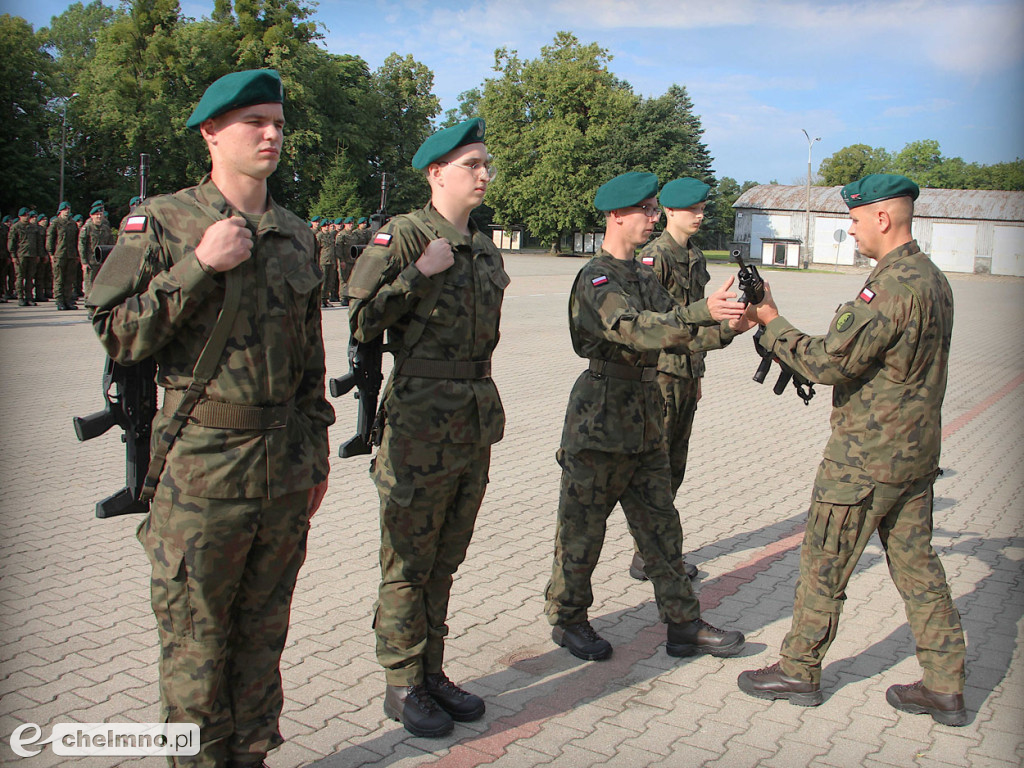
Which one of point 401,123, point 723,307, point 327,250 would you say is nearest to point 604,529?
point 723,307

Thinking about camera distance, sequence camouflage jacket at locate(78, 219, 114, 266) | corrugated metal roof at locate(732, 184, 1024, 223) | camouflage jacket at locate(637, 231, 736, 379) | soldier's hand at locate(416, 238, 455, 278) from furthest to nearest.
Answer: corrugated metal roof at locate(732, 184, 1024, 223), camouflage jacket at locate(78, 219, 114, 266), camouflage jacket at locate(637, 231, 736, 379), soldier's hand at locate(416, 238, 455, 278)

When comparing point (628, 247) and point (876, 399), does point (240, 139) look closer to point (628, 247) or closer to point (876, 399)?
point (628, 247)

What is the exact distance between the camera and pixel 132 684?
3762mm

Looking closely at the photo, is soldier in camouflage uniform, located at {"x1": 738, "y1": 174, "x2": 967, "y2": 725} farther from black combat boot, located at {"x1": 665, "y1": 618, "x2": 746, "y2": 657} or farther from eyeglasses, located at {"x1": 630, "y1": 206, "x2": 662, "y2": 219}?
eyeglasses, located at {"x1": 630, "y1": 206, "x2": 662, "y2": 219}

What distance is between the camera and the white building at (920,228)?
55969 mm

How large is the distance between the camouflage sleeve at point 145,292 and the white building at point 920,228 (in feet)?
182

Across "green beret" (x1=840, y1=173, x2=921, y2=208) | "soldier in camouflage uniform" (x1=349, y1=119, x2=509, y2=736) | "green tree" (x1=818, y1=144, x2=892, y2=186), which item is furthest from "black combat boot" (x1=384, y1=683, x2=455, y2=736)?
"green tree" (x1=818, y1=144, x2=892, y2=186)

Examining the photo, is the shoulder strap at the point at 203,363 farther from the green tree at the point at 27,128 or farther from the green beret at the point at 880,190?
the green tree at the point at 27,128

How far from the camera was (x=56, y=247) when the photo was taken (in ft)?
58.4

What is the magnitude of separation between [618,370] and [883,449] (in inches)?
48.0

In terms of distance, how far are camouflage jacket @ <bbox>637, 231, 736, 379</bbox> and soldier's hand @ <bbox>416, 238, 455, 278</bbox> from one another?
6.82 feet

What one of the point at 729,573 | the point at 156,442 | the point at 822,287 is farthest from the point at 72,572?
the point at 822,287

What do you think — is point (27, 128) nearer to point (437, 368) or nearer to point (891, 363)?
point (437, 368)

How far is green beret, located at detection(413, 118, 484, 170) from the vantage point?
11.7 feet
